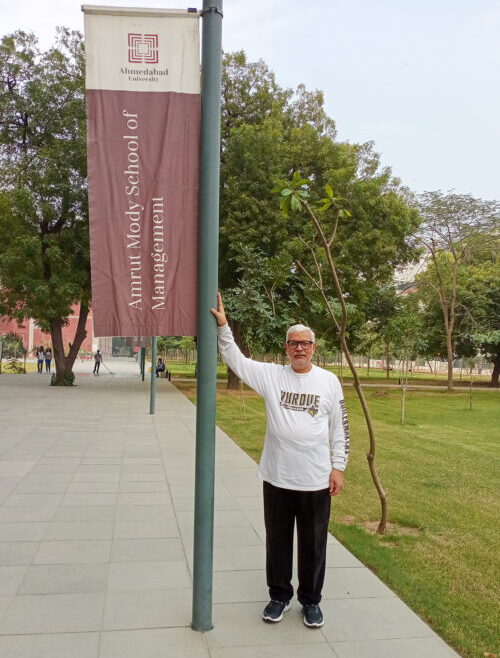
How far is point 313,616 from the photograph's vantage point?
3.49 meters

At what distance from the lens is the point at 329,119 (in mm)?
25000

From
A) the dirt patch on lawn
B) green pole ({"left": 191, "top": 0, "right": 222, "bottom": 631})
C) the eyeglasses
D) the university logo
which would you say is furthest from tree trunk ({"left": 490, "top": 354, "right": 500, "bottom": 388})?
the university logo

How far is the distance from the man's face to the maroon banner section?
61cm

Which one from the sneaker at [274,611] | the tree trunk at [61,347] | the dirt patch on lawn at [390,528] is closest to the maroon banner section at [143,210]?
the sneaker at [274,611]

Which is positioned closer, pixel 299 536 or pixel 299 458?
pixel 299 458

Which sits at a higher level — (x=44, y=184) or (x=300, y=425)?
(x=44, y=184)

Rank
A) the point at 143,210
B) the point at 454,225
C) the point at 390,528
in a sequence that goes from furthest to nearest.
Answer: the point at 454,225 < the point at 390,528 < the point at 143,210

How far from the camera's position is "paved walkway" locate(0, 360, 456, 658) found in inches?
129

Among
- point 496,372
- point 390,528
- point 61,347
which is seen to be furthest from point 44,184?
point 496,372

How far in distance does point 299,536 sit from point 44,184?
2094cm

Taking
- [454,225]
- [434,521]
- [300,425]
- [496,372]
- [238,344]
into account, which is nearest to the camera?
[300,425]

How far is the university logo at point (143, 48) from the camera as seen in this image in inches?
133

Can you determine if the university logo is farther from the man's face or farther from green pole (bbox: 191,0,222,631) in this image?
the man's face

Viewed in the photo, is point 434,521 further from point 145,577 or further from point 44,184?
point 44,184
